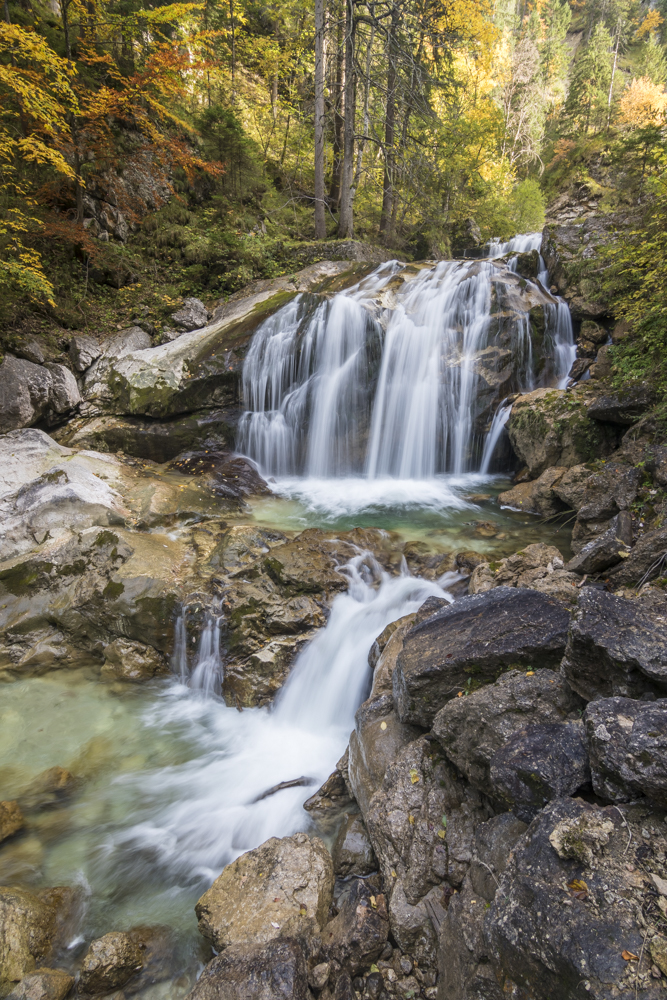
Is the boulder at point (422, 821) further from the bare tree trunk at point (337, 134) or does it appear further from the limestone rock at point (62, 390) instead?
the bare tree trunk at point (337, 134)

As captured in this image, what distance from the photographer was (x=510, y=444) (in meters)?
9.36

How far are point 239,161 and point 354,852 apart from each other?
16194 millimetres

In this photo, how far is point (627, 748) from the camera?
1893 mm

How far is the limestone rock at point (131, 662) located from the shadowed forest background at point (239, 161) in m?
6.39

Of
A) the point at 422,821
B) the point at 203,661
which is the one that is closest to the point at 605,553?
the point at 422,821

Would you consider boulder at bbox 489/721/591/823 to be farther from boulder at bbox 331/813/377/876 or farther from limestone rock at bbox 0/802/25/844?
limestone rock at bbox 0/802/25/844

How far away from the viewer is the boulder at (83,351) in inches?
368

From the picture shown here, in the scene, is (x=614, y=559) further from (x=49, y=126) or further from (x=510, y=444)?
(x=49, y=126)

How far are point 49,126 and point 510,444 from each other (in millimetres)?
10006

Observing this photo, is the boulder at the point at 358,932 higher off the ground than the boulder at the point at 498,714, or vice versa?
the boulder at the point at 498,714

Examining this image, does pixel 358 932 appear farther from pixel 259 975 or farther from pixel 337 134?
pixel 337 134

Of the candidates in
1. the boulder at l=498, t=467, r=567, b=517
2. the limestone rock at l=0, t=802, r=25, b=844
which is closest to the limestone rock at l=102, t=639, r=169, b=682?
the limestone rock at l=0, t=802, r=25, b=844

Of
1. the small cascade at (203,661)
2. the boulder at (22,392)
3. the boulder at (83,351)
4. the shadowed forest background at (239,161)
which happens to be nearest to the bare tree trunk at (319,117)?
the shadowed forest background at (239,161)

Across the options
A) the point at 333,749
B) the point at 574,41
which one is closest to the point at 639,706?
the point at 333,749
